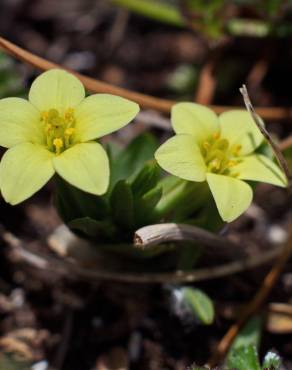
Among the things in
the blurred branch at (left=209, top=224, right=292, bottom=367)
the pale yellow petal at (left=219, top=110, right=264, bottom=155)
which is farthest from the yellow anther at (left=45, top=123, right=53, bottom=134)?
the blurred branch at (left=209, top=224, right=292, bottom=367)

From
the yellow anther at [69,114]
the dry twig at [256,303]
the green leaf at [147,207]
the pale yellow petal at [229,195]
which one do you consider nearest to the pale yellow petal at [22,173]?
the yellow anther at [69,114]

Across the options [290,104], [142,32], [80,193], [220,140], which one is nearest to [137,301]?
[80,193]

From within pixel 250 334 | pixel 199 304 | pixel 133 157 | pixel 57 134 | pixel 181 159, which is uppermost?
pixel 181 159

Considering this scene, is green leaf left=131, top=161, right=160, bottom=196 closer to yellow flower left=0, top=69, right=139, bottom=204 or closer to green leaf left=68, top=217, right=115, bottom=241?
green leaf left=68, top=217, right=115, bottom=241

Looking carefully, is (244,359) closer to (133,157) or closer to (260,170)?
(260,170)

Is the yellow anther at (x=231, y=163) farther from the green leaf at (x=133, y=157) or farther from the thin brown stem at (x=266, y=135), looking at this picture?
the green leaf at (x=133, y=157)

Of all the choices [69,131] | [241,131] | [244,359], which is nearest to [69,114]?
[69,131]
